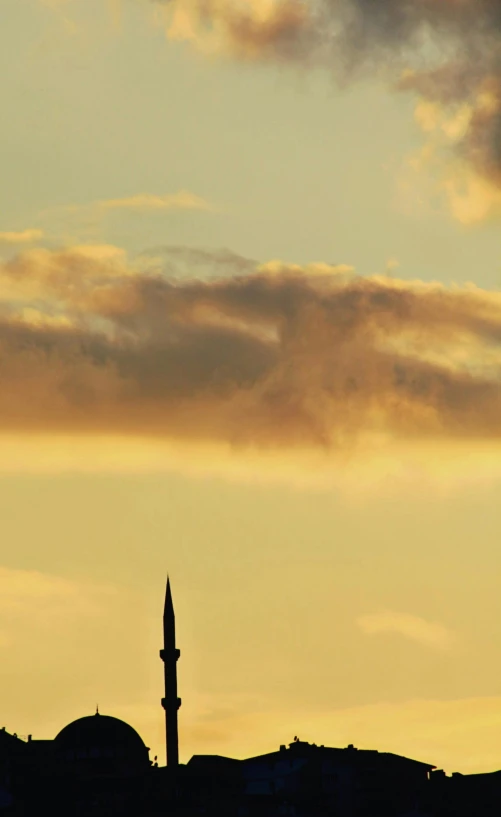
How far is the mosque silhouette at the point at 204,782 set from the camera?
110m

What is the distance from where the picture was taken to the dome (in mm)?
114375

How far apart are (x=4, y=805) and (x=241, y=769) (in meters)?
16.5

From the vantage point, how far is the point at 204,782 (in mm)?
116500

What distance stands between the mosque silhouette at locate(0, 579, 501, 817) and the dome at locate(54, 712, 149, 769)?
55 mm

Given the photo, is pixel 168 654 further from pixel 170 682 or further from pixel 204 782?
pixel 204 782

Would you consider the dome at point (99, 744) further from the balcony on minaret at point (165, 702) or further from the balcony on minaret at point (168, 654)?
the balcony on minaret at point (168, 654)

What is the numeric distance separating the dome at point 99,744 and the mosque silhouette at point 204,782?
55 millimetres

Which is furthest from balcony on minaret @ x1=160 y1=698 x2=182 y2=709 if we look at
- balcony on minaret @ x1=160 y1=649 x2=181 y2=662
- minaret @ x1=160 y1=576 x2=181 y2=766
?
balcony on minaret @ x1=160 y1=649 x2=181 y2=662

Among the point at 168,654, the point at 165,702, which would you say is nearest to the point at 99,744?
the point at 165,702

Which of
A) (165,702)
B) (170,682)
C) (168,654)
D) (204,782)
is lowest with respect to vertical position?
(204,782)

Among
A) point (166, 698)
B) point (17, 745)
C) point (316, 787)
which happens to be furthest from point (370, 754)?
point (17, 745)

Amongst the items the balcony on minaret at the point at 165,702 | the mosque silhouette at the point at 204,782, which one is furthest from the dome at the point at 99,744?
the balcony on minaret at the point at 165,702

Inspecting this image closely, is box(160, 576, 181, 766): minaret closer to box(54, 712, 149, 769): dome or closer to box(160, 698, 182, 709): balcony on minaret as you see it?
box(160, 698, 182, 709): balcony on minaret

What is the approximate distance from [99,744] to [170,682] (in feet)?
22.6
